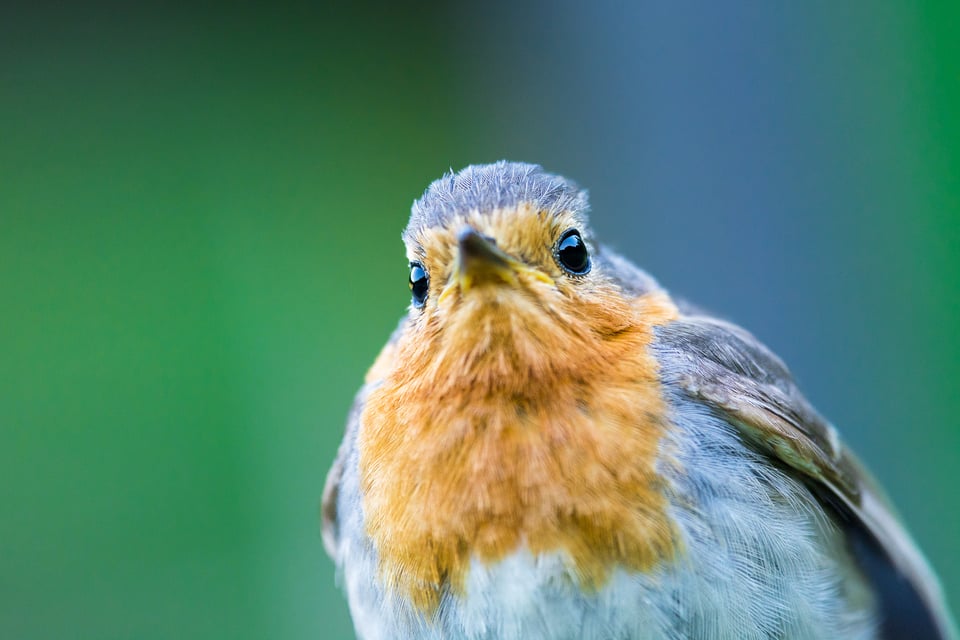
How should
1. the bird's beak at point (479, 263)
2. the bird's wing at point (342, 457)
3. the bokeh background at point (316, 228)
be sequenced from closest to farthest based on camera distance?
the bird's beak at point (479, 263) → the bird's wing at point (342, 457) → the bokeh background at point (316, 228)

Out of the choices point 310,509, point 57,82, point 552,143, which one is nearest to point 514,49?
point 552,143

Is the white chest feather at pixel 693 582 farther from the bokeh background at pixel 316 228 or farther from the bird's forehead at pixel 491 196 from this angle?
the bokeh background at pixel 316 228

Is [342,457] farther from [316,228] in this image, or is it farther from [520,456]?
[316,228]

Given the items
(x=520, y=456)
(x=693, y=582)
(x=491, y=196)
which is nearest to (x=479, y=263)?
(x=491, y=196)

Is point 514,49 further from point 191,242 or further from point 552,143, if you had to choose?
point 191,242

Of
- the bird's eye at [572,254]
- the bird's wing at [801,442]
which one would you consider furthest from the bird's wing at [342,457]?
the bird's wing at [801,442]

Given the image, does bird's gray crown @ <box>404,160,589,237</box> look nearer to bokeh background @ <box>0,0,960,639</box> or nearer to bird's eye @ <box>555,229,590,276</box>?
bird's eye @ <box>555,229,590,276</box>

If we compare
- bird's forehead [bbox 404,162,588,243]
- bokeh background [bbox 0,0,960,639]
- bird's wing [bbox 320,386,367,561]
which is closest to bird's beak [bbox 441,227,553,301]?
bird's forehead [bbox 404,162,588,243]
